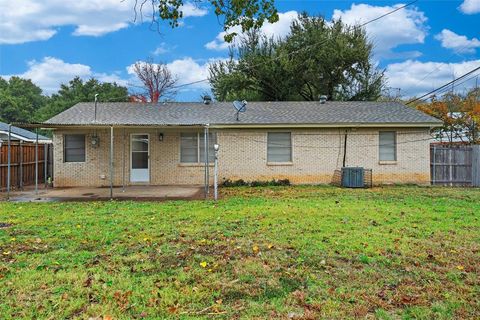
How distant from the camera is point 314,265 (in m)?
4.90

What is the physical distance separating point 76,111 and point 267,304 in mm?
16174

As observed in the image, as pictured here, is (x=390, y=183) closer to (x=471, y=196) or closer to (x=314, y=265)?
(x=471, y=196)

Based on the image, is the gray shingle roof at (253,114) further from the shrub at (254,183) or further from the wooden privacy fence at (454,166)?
the shrub at (254,183)

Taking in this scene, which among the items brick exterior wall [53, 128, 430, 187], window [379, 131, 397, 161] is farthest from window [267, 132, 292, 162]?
window [379, 131, 397, 161]

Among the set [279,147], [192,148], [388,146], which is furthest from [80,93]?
[388,146]

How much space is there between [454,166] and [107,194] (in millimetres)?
14376

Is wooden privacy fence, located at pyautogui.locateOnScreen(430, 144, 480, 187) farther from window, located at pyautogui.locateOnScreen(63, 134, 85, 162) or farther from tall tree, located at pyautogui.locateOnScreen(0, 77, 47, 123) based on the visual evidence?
tall tree, located at pyautogui.locateOnScreen(0, 77, 47, 123)

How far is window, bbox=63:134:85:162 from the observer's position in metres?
15.9

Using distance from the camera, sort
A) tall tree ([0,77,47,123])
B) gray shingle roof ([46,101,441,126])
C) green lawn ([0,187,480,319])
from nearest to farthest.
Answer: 1. green lawn ([0,187,480,319])
2. gray shingle roof ([46,101,441,126])
3. tall tree ([0,77,47,123])

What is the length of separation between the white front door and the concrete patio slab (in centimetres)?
130

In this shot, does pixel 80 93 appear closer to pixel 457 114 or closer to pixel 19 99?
pixel 19 99

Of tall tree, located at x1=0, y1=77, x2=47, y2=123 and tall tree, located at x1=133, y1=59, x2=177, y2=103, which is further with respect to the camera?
tall tree, located at x1=0, y1=77, x2=47, y2=123

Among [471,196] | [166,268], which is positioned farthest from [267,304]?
[471,196]

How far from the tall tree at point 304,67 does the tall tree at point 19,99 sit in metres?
33.6
